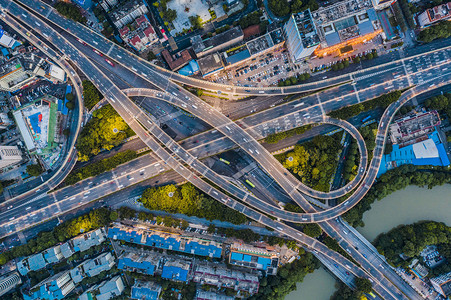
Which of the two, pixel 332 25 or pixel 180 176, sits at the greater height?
pixel 332 25

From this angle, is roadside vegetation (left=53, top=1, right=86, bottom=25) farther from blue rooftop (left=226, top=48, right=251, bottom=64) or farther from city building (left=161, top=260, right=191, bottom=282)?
city building (left=161, top=260, right=191, bottom=282)

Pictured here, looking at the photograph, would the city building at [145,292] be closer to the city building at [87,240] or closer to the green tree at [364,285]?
the city building at [87,240]

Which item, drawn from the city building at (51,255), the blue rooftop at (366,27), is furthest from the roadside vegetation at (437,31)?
the city building at (51,255)

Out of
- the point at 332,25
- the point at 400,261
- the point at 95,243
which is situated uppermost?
the point at 332,25

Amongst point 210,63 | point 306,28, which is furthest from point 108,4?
point 306,28

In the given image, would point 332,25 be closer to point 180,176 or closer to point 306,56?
point 306,56

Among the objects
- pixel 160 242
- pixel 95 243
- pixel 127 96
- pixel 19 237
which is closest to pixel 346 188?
pixel 160 242

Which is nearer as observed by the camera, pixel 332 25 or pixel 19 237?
pixel 332 25
